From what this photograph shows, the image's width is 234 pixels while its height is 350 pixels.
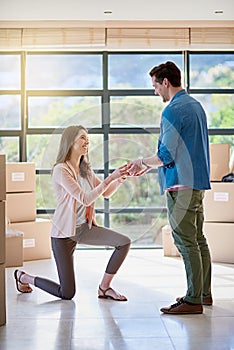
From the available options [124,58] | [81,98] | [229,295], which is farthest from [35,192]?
[229,295]

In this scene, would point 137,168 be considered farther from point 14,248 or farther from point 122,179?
point 14,248

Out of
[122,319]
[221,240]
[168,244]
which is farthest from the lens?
[168,244]

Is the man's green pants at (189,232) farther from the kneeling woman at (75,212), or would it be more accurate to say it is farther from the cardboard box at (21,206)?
the cardboard box at (21,206)

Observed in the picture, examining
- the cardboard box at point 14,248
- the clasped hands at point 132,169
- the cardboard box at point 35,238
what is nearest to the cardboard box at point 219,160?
the cardboard box at point 35,238

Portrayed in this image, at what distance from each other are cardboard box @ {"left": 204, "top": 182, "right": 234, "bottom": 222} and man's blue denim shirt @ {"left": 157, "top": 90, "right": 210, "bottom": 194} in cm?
191

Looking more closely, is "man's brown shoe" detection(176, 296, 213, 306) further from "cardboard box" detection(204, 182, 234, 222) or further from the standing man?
"cardboard box" detection(204, 182, 234, 222)

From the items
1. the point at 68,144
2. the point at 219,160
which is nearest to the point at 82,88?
the point at 219,160

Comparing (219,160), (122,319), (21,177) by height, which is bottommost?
(122,319)

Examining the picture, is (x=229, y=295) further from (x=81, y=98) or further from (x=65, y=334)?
(x=81, y=98)

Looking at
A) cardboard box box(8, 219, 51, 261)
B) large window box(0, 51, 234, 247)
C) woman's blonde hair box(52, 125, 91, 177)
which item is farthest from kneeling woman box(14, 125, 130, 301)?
large window box(0, 51, 234, 247)

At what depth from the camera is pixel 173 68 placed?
11.2 ft
